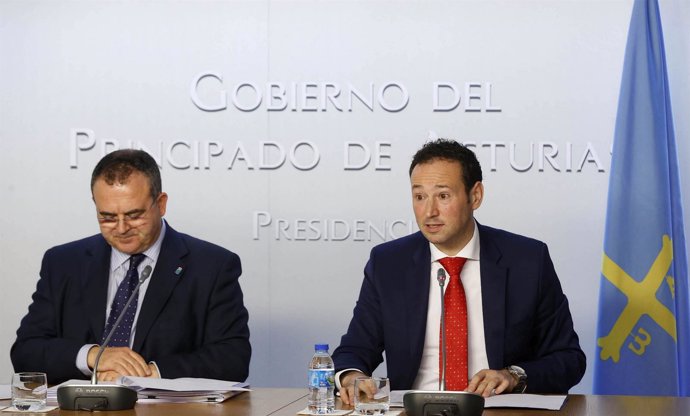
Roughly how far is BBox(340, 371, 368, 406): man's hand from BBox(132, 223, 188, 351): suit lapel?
2.85 ft

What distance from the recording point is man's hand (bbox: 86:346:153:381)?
353 centimetres

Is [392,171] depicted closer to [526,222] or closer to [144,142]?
[526,222]

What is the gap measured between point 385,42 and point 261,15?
28.2 inches

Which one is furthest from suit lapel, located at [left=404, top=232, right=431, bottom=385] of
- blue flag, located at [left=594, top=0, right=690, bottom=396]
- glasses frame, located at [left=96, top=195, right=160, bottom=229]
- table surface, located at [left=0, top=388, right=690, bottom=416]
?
blue flag, located at [left=594, top=0, right=690, bottom=396]

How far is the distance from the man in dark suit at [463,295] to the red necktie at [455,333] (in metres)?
0.01

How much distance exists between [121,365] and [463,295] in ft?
4.04

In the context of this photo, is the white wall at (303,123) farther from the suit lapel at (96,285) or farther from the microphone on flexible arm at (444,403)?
the microphone on flexible arm at (444,403)

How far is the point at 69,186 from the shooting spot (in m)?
5.91

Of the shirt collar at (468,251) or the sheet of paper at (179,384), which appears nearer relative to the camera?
the sheet of paper at (179,384)

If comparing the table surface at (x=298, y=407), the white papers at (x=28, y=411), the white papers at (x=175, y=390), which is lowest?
the table surface at (x=298, y=407)

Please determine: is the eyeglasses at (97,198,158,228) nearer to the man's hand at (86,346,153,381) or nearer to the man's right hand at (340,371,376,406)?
the man's hand at (86,346,153,381)

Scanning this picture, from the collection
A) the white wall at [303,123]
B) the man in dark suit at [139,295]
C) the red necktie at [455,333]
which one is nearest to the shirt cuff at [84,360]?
the man in dark suit at [139,295]

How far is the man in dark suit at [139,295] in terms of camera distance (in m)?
3.86

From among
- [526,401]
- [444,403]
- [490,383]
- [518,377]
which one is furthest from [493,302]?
[444,403]
